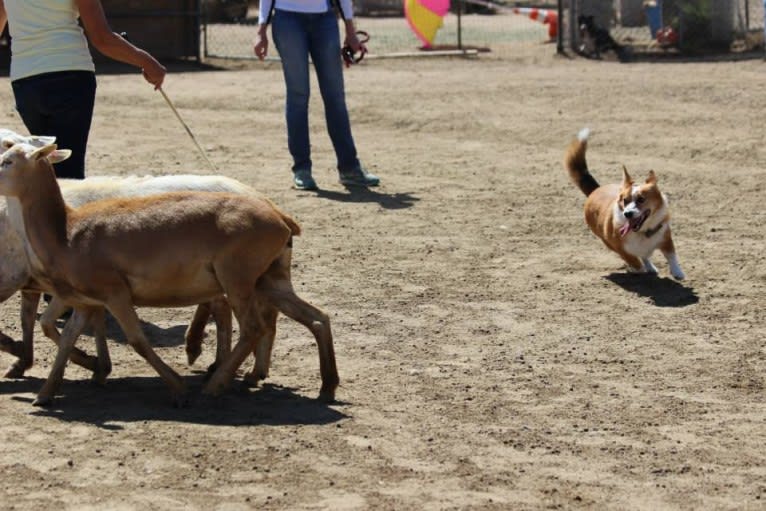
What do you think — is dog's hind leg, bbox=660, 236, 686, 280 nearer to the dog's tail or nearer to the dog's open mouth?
the dog's open mouth

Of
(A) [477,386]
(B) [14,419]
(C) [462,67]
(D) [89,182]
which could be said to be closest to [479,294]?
(A) [477,386]

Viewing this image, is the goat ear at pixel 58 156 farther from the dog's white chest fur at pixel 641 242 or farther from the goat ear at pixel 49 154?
the dog's white chest fur at pixel 641 242

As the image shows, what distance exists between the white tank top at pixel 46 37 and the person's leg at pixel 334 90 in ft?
13.7

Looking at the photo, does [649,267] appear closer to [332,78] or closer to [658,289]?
[658,289]

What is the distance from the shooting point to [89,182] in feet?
26.2

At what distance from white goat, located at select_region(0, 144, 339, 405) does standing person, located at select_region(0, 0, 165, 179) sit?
154cm

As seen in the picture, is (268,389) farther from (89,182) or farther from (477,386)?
(89,182)

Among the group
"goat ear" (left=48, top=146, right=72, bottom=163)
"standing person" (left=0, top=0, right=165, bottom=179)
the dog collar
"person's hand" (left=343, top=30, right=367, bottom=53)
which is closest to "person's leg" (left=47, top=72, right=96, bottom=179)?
"standing person" (left=0, top=0, right=165, bottom=179)

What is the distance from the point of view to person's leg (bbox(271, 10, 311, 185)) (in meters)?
12.5

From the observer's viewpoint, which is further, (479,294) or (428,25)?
(428,25)

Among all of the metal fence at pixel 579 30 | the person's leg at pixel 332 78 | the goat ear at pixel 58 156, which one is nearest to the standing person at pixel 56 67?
the goat ear at pixel 58 156

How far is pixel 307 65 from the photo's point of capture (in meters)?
12.7

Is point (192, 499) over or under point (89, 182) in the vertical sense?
under

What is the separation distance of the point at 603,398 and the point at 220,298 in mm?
1915
